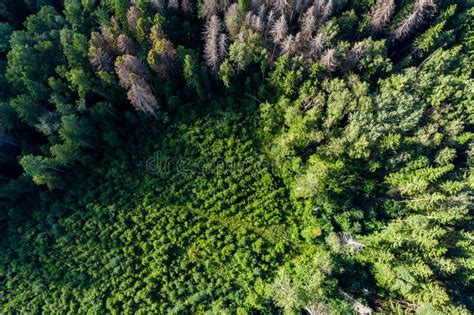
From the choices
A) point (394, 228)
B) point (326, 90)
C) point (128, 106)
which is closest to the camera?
point (394, 228)

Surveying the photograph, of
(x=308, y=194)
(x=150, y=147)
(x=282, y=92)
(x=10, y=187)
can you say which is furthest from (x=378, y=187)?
(x=10, y=187)

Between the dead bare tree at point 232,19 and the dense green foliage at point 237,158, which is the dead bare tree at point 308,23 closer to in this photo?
the dense green foliage at point 237,158

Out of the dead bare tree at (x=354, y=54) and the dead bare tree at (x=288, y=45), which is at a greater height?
the dead bare tree at (x=288, y=45)

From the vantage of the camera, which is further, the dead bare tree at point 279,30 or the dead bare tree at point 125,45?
the dead bare tree at point 125,45

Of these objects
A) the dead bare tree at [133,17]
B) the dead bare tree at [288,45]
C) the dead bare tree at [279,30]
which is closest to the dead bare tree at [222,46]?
the dead bare tree at [279,30]

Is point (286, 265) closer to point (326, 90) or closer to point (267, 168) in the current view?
point (267, 168)

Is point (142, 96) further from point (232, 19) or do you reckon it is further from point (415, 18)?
point (415, 18)

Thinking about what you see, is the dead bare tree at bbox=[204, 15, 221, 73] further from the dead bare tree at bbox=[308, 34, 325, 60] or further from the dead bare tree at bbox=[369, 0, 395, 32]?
the dead bare tree at bbox=[369, 0, 395, 32]
